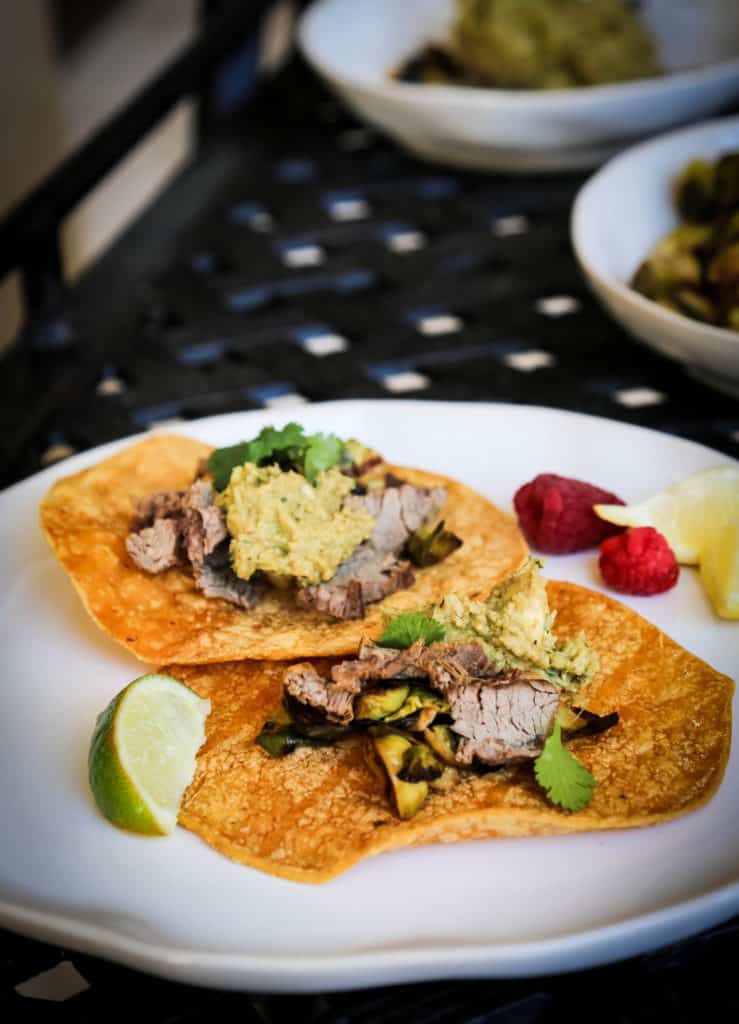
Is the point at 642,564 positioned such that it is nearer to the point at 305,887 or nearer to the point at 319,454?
the point at 319,454

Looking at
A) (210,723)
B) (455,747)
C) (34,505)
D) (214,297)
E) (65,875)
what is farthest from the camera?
(214,297)

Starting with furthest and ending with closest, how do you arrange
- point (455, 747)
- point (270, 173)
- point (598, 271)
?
point (270, 173), point (598, 271), point (455, 747)

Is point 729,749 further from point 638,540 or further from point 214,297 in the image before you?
point 214,297

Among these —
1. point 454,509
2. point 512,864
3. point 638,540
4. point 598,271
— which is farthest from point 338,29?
point 512,864

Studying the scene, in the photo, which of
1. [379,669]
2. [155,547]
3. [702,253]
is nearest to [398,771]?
[379,669]

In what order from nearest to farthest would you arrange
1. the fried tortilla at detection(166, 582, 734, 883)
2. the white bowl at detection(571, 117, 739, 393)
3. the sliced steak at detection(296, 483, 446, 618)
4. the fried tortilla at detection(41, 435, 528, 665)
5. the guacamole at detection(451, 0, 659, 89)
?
the fried tortilla at detection(166, 582, 734, 883) → the fried tortilla at detection(41, 435, 528, 665) → the sliced steak at detection(296, 483, 446, 618) → the white bowl at detection(571, 117, 739, 393) → the guacamole at detection(451, 0, 659, 89)

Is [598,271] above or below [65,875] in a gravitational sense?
above

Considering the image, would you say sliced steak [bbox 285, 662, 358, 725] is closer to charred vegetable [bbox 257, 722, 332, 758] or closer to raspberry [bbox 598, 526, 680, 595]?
charred vegetable [bbox 257, 722, 332, 758]

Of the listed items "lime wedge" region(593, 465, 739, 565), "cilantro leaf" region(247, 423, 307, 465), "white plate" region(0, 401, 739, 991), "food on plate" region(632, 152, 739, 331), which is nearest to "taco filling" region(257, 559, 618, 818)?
"white plate" region(0, 401, 739, 991)
